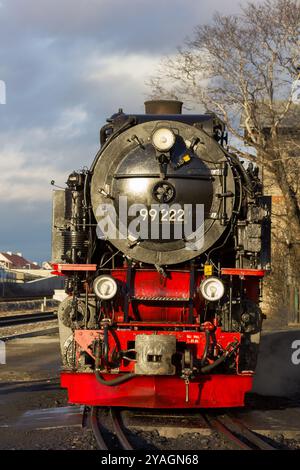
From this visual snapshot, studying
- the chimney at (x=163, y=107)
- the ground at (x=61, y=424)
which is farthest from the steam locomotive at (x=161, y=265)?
the chimney at (x=163, y=107)

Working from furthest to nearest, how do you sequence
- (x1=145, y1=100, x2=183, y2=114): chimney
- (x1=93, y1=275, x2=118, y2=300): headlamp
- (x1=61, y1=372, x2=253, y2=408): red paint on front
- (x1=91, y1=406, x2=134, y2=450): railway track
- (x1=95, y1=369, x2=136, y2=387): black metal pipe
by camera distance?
(x1=145, y1=100, x2=183, y2=114): chimney
(x1=93, y1=275, x2=118, y2=300): headlamp
(x1=61, y1=372, x2=253, y2=408): red paint on front
(x1=95, y1=369, x2=136, y2=387): black metal pipe
(x1=91, y1=406, x2=134, y2=450): railway track

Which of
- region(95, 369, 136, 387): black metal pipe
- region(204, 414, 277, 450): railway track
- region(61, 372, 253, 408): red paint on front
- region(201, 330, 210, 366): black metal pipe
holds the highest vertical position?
region(201, 330, 210, 366): black metal pipe

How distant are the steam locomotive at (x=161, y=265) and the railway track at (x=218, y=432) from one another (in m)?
0.26

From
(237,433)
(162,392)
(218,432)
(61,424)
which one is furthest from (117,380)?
(237,433)

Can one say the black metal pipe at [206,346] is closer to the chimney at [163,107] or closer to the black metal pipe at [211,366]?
the black metal pipe at [211,366]

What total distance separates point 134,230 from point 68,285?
126 centimetres

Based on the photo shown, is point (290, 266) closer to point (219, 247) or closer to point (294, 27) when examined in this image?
point (294, 27)

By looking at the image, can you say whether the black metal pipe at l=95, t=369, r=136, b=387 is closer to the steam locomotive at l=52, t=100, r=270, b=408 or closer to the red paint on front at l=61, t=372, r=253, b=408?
the steam locomotive at l=52, t=100, r=270, b=408

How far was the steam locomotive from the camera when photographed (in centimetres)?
868

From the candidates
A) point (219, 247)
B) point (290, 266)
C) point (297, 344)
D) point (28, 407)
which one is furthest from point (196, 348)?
point (290, 266)

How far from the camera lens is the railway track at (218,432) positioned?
7.08 meters

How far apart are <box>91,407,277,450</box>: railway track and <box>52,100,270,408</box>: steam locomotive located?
256 mm

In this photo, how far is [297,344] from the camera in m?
18.0

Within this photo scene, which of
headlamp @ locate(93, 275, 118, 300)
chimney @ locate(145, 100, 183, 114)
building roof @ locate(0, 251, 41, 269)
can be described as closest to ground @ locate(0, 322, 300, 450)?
headlamp @ locate(93, 275, 118, 300)
